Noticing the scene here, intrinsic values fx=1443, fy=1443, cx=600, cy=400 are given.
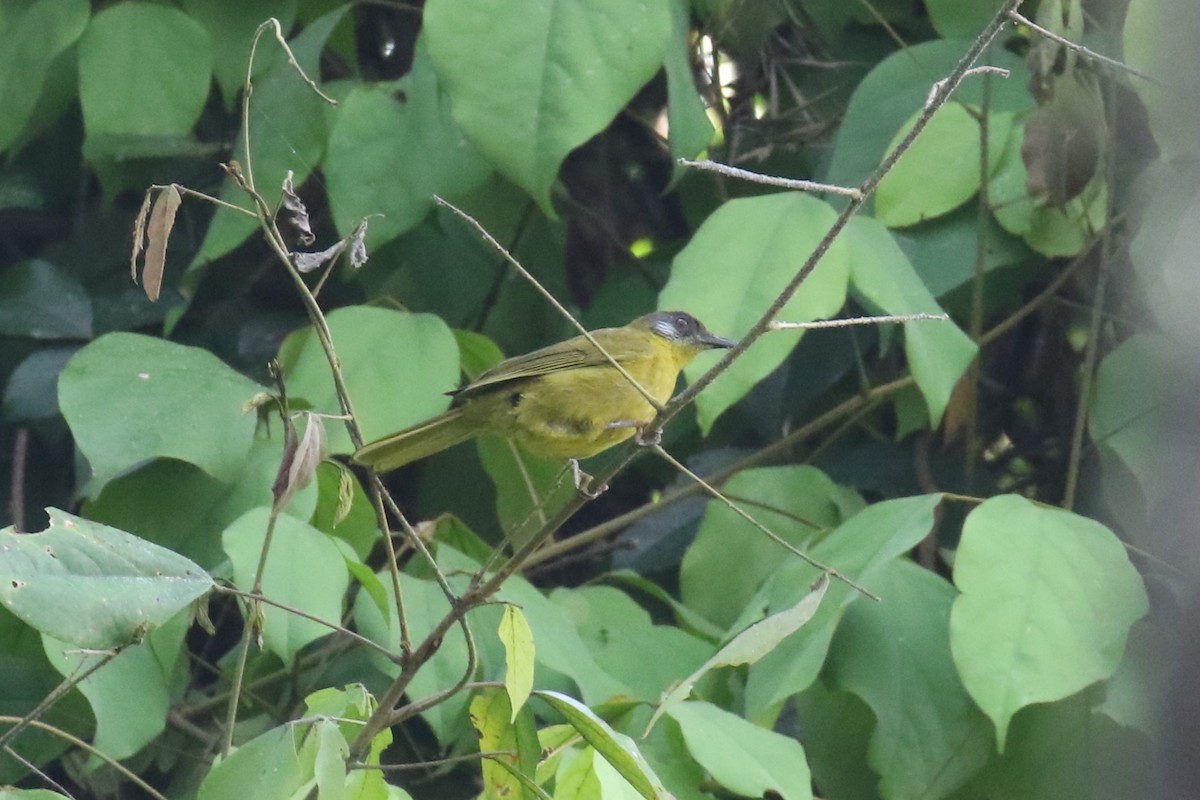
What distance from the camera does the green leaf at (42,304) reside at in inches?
143

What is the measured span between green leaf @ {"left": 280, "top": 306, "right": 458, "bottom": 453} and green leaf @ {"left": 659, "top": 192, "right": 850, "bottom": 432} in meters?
0.47

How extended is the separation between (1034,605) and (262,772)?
135 cm

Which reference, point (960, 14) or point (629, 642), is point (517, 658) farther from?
point (960, 14)

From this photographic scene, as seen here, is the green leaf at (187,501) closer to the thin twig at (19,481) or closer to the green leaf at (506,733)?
the thin twig at (19,481)

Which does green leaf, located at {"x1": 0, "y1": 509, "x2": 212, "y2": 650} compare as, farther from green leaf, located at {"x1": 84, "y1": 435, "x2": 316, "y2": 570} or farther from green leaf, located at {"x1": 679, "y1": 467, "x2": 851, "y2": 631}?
green leaf, located at {"x1": 679, "y1": 467, "x2": 851, "y2": 631}

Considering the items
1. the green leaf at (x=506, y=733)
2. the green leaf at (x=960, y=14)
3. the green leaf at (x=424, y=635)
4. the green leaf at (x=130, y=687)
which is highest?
the green leaf at (x=960, y=14)

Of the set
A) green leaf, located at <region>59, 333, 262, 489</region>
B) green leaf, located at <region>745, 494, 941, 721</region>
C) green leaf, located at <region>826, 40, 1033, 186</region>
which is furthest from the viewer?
green leaf, located at <region>826, 40, 1033, 186</region>

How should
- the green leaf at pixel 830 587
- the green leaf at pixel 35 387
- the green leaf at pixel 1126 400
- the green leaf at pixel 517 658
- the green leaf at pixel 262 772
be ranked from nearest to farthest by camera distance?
the green leaf at pixel 262 772, the green leaf at pixel 517 658, the green leaf at pixel 830 587, the green leaf at pixel 1126 400, the green leaf at pixel 35 387

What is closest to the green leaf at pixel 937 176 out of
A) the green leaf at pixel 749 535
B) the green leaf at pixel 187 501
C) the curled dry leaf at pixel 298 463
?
the green leaf at pixel 749 535

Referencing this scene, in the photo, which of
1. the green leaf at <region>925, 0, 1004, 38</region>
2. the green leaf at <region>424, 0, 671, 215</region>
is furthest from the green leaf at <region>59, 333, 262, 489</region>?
the green leaf at <region>925, 0, 1004, 38</region>

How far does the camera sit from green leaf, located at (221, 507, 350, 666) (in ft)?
7.50

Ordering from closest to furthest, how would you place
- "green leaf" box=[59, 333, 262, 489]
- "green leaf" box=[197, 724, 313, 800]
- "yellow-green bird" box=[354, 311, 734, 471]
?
"green leaf" box=[197, 724, 313, 800], "green leaf" box=[59, 333, 262, 489], "yellow-green bird" box=[354, 311, 734, 471]

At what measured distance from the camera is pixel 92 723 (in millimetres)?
2877

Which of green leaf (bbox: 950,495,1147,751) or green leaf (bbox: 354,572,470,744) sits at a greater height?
green leaf (bbox: 950,495,1147,751)
